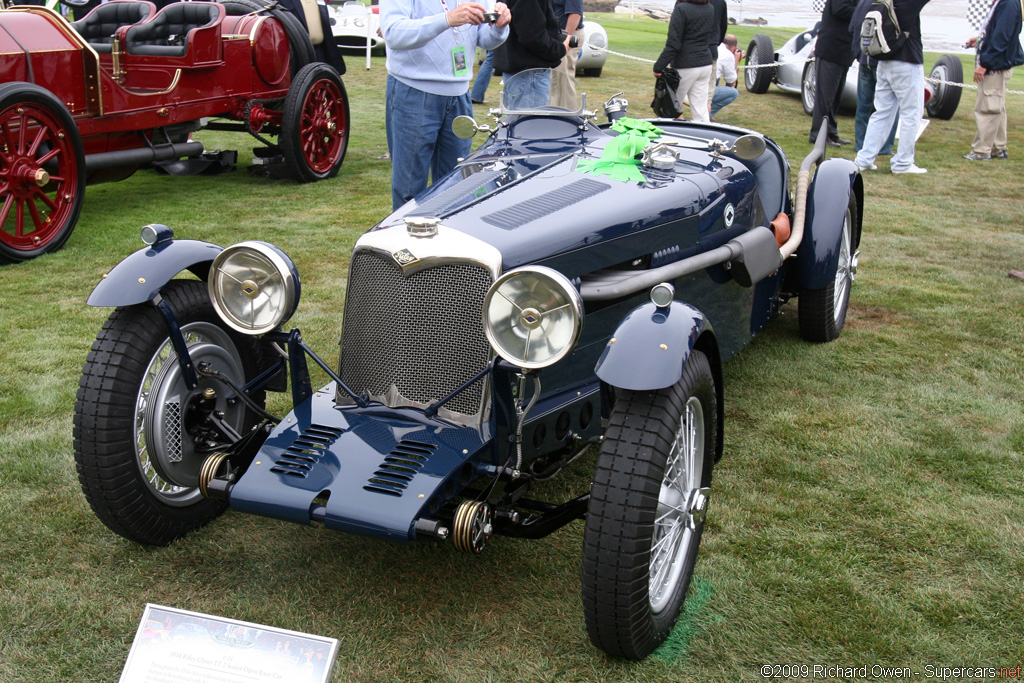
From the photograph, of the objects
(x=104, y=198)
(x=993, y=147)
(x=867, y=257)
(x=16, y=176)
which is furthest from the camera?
(x=993, y=147)

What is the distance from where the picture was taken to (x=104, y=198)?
7.55 meters

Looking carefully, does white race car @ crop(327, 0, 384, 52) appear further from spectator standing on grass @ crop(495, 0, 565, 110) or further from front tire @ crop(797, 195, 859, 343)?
front tire @ crop(797, 195, 859, 343)

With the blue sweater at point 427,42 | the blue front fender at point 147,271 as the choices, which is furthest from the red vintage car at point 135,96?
the blue front fender at point 147,271

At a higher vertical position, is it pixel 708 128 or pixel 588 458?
pixel 708 128

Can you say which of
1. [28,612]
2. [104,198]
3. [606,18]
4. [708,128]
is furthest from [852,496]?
[606,18]

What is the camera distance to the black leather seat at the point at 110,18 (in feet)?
25.3

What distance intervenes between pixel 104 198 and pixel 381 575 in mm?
5931

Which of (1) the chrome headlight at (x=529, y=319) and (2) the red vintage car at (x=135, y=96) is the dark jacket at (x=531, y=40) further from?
(1) the chrome headlight at (x=529, y=319)

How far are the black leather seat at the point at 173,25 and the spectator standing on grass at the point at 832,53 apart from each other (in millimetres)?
6018

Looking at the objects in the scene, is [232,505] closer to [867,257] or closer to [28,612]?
[28,612]

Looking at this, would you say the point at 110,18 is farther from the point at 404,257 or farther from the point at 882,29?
the point at 882,29

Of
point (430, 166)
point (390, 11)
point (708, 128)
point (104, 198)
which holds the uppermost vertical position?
point (390, 11)

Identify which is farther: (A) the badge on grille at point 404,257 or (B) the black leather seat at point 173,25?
(B) the black leather seat at point 173,25

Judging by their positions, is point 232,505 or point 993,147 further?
point 993,147
